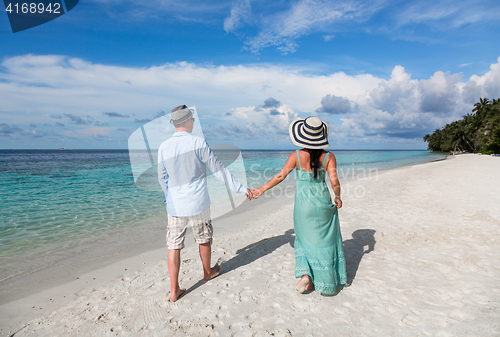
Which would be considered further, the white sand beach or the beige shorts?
the beige shorts

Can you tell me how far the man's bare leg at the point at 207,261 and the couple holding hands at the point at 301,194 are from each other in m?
0.39

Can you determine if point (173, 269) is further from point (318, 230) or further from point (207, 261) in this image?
point (318, 230)

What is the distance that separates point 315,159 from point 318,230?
2.88 feet

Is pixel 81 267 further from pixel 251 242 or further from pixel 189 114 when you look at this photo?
pixel 189 114

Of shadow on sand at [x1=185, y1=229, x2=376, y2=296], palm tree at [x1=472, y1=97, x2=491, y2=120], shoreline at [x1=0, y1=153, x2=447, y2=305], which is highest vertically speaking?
palm tree at [x1=472, y1=97, x2=491, y2=120]

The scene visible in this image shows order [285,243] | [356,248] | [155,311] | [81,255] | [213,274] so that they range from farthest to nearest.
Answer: [81,255]
[285,243]
[356,248]
[213,274]
[155,311]

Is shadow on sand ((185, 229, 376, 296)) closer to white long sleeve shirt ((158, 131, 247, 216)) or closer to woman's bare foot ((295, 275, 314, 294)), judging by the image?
woman's bare foot ((295, 275, 314, 294))

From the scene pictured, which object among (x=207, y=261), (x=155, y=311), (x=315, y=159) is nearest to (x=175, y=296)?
(x=155, y=311)

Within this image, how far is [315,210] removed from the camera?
313 cm

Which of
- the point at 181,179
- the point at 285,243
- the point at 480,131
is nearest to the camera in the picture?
the point at 181,179

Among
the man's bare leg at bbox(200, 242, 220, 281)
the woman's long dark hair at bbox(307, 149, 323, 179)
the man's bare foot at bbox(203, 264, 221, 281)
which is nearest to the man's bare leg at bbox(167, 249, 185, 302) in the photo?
the man's bare leg at bbox(200, 242, 220, 281)

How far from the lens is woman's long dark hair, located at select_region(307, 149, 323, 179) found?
313 cm

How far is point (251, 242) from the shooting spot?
561 cm

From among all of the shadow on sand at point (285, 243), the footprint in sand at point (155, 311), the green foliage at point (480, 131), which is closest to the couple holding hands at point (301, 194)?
the footprint in sand at point (155, 311)
